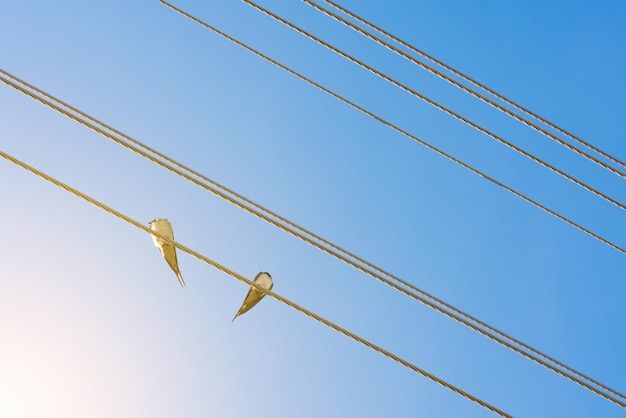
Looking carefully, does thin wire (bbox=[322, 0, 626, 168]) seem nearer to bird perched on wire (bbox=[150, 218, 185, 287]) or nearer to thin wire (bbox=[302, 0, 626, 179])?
thin wire (bbox=[302, 0, 626, 179])

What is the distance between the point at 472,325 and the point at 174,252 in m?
3.40

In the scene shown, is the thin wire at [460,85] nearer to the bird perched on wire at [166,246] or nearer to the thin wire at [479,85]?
the thin wire at [479,85]

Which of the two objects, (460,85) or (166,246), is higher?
(460,85)

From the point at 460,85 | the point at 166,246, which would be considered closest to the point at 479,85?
the point at 460,85

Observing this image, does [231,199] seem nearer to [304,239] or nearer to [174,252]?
[304,239]

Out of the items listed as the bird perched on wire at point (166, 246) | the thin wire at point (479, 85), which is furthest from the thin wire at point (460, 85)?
the bird perched on wire at point (166, 246)

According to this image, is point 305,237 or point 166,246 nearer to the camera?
point 305,237

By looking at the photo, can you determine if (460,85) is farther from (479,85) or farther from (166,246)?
(166,246)

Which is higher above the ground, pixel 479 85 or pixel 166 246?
pixel 479 85

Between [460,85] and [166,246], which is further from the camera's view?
[166,246]

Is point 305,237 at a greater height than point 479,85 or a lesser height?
lesser

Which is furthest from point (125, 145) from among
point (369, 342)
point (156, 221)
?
point (156, 221)

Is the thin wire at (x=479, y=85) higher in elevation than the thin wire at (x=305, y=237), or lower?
higher

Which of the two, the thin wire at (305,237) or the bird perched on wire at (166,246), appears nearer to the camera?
the thin wire at (305,237)
